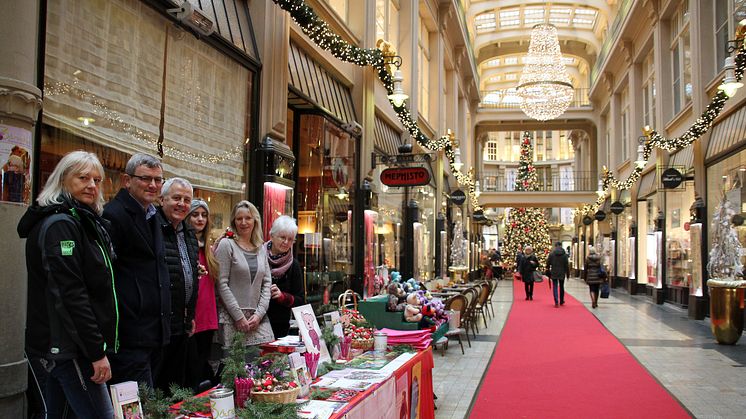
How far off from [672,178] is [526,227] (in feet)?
91.0

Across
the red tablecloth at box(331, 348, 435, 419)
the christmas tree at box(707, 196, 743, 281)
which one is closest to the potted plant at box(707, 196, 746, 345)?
the christmas tree at box(707, 196, 743, 281)

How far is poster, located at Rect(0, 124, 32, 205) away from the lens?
3688 mm

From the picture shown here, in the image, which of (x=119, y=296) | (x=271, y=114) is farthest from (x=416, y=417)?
(x=271, y=114)

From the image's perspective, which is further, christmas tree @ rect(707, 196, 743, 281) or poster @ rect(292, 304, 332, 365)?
christmas tree @ rect(707, 196, 743, 281)

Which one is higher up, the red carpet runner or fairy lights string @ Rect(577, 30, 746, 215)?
fairy lights string @ Rect(577, 30, 746, 215)

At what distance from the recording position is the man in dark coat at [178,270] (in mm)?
3445

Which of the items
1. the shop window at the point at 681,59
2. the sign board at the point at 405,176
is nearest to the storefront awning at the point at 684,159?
the shop window at the point at 681,59

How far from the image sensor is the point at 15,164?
148 inches

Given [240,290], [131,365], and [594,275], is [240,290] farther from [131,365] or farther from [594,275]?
[594,275]

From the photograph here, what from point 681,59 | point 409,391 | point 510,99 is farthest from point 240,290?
point 510,99

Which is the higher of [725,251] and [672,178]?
[672,178]

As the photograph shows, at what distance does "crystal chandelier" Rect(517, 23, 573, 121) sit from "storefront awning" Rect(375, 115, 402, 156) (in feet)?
22.0

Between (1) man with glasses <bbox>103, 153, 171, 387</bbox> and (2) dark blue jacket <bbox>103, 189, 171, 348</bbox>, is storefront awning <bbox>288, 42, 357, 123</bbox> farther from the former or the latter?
(2) dark blue jacket <bbox>103, 189, 171, 348</bbox>

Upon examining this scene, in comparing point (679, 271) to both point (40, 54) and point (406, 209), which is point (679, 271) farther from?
point (40, 54)
